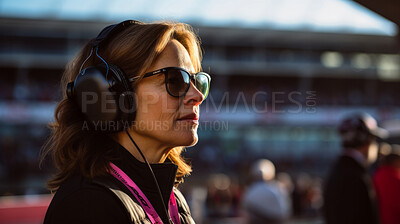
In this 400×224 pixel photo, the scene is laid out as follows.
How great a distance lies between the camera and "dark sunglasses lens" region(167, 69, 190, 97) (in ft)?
4.57

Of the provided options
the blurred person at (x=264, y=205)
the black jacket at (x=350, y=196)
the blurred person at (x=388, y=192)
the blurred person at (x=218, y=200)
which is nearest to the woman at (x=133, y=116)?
the black jacket at (x=350, y=196)

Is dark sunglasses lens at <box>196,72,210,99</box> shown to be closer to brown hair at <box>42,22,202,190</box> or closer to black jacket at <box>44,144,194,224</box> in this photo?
brown hair at <box>42,22,202,190</box>

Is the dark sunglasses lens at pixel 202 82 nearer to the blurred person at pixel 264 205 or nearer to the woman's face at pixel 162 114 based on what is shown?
the woman's face at pixel 162 114

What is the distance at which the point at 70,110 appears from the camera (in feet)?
4.69

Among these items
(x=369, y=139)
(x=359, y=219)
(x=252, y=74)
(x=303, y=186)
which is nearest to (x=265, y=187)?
(x=369, y=139)

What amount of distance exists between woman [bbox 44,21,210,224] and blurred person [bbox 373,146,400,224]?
2308 millimetres

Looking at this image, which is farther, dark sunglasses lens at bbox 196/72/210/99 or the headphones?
dark sunglasses lens at bbox 196/72/210/99

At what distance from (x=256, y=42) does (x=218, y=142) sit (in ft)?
24.8

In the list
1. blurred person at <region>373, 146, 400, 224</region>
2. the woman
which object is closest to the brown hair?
the woman

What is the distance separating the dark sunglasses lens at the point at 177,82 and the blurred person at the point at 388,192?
8.02 ft

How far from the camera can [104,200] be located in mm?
1133

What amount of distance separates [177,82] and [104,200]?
1.51 ft

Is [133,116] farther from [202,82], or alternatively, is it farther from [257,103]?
[257,103]

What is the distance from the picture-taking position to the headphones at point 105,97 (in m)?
1.33
